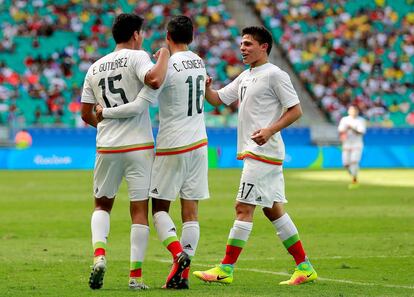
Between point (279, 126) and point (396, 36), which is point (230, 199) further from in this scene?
point (396, 36)

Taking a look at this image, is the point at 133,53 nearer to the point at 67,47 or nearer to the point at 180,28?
the point at 180,28

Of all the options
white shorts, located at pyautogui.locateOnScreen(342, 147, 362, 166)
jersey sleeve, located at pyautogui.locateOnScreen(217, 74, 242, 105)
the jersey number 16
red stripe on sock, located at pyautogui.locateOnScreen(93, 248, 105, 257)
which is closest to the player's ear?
jersey sleeve, located at pyautogui.locateOnScreen(217, 74, 242, 105)

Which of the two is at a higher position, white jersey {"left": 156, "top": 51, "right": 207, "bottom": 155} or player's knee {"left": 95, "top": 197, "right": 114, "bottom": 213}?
white jersey {"left": 156, "top": 51, "right": 207, "bottom": 155}

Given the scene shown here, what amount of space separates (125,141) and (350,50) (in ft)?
125

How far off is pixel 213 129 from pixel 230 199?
50.4 ft

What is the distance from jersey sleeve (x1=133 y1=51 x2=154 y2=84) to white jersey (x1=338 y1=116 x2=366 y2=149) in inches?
830

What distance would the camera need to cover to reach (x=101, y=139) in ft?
30.5

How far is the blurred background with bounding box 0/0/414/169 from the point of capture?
37875 millimetres

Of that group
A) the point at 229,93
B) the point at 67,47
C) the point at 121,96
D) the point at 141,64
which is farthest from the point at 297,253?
the point at 67,47

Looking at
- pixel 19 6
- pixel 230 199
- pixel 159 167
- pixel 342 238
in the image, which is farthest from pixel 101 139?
pixel 19 6

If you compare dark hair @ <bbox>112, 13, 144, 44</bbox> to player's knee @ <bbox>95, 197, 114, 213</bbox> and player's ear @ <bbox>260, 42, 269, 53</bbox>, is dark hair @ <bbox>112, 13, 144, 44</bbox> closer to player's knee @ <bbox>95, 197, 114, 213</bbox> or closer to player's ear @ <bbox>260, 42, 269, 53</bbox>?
player's ear @ <bbox>260, 42, 269, 53</bbox>

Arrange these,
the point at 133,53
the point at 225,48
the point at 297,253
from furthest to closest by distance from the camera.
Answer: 1. the point at 225,48
2. the point at 297,253
3. the point at 133,53

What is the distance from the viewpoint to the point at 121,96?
918 cm

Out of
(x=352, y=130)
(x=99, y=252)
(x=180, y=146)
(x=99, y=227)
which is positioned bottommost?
(x=352, y=130)
